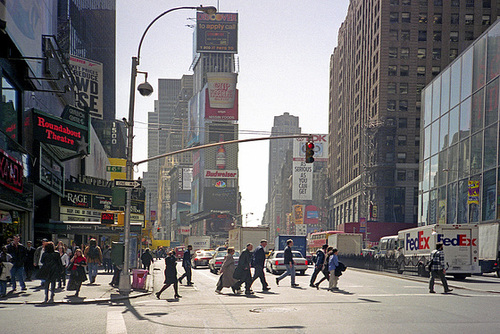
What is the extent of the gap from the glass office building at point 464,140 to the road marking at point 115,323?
131ft

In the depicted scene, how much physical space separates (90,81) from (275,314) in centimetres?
4244

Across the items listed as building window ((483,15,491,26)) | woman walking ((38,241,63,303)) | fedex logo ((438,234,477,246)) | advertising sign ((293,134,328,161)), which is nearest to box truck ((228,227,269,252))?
fedex logo ((438,234,477,246))

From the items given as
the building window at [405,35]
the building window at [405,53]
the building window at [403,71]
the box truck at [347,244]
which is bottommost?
the box truck at [347,244]

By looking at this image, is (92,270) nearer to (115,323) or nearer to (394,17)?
(115,323)

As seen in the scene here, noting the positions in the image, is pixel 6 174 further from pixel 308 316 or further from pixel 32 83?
pixel 308 316

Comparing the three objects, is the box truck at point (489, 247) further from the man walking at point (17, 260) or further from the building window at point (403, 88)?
the building window at point (403, 88)

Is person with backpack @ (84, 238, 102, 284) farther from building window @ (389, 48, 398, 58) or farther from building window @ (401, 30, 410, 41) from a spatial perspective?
building window @ (401, 30, 410, 41)

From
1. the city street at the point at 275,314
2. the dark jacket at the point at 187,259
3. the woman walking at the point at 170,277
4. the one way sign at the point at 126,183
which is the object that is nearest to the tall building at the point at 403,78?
the dark jacket at the point at 187,259

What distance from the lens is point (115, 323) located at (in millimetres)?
12695

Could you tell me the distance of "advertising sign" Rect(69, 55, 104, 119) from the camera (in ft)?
167

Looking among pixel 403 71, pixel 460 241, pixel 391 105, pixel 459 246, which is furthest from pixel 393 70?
pixel 459 246

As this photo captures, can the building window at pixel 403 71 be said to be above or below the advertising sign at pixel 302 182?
above

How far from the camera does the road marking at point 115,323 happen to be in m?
11.5

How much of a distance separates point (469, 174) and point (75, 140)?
121 ft
